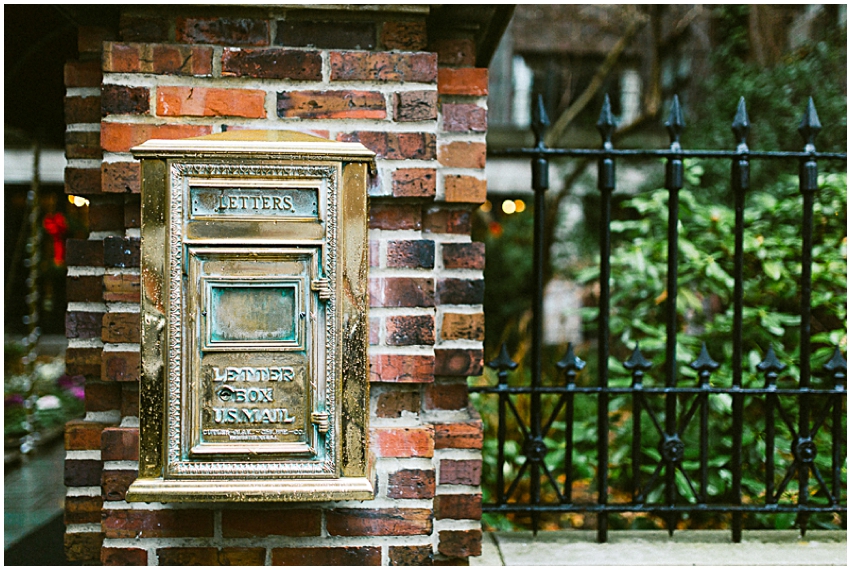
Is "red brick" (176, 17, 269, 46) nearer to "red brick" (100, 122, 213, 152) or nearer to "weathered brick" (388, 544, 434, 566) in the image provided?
"red brick" (100, 122, 213, 152)

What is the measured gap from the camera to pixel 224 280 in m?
1.48

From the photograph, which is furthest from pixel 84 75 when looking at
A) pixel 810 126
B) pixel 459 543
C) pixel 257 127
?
pixel 810 126

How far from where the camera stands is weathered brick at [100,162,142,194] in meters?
1.71

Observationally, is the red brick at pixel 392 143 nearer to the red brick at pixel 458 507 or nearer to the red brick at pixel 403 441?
the red brick at pixel 403 441

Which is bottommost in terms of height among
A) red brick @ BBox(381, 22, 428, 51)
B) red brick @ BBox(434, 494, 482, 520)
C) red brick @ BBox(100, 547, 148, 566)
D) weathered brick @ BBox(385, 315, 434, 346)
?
red brick @ BBox(100, 547, 148, 566)

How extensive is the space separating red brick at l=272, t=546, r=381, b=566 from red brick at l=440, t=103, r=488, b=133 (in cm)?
128

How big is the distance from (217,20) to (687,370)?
2.48m

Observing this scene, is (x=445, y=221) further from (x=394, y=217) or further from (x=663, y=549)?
(x=663, y=549)

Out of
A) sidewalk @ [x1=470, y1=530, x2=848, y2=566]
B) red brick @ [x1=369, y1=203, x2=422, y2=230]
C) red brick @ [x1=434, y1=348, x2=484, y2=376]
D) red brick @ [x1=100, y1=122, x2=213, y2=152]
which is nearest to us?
red brick @ [x1=100, y1=122, x2=213, y2=152]

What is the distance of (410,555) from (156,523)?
0.73 metres

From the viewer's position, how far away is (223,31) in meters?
1.75

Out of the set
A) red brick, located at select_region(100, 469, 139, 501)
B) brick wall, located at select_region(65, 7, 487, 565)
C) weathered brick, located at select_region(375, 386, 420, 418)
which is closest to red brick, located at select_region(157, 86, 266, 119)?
brick wall, located at select_region(65, 7, 487, 565)

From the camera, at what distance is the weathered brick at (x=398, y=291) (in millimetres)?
1785

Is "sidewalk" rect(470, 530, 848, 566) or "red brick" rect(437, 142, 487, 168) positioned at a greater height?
"red brick" rect(437, 142, 487, 168)
